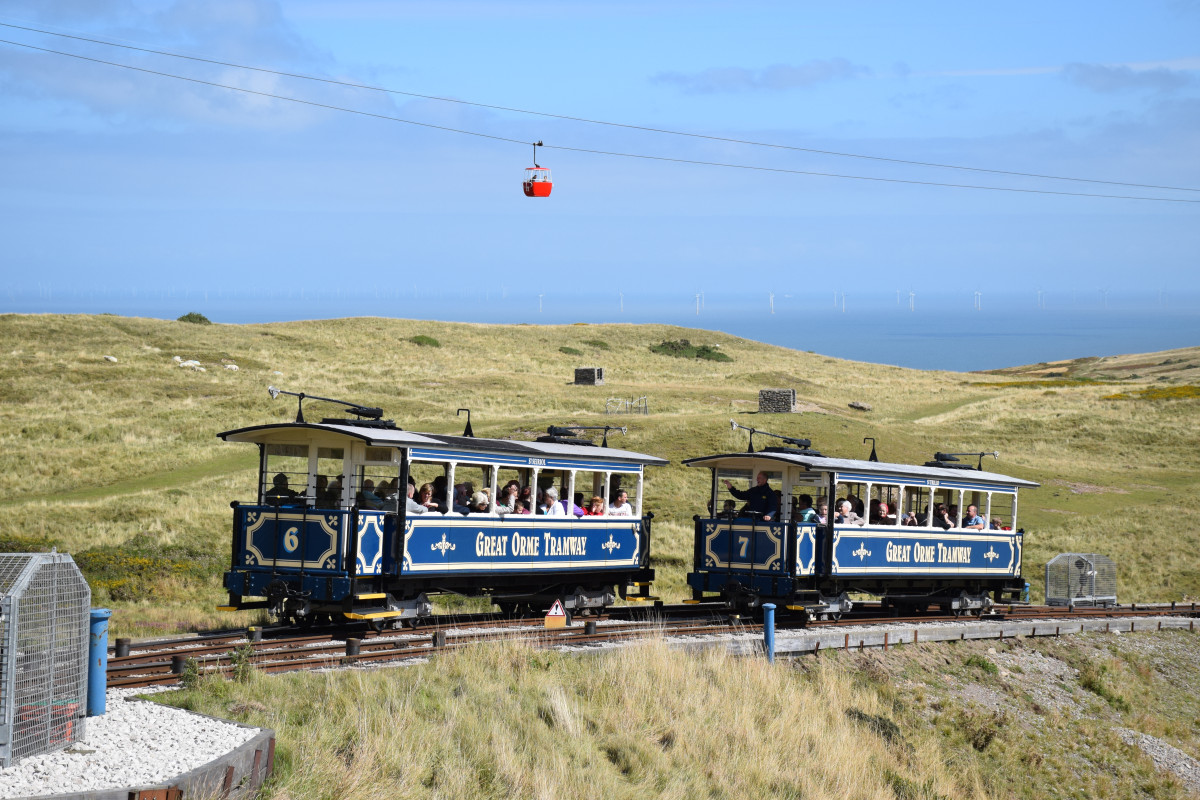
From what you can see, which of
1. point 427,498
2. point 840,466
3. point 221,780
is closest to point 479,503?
point 427,498

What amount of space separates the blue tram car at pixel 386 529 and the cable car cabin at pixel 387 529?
20mm

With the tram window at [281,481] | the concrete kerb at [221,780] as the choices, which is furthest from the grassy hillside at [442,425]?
the concrete kerb at [221,780]

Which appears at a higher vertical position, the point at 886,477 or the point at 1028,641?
the point at 886,477

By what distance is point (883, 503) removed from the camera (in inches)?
889

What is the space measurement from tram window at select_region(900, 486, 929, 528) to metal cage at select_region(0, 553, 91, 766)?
16.7 meters

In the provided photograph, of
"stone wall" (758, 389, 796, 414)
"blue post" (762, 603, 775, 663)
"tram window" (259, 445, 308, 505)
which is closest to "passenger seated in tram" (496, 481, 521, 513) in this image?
"tram window" (259, 445, 308, 505)

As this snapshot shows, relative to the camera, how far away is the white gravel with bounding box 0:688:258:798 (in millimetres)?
8344

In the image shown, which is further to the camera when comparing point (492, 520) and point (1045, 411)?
point (1045, 411)

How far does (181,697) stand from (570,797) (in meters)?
3.79

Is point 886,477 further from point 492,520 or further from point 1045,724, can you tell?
point 492,520

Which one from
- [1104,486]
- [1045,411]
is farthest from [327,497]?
[1045,411]

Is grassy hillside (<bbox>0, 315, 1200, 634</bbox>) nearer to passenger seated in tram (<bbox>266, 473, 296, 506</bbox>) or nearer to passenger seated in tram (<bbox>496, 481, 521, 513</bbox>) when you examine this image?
passenger seated in tram (<bbox>266, 473, 296, 506</bbox>)

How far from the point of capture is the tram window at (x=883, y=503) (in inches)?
885

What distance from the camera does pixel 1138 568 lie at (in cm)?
3497
